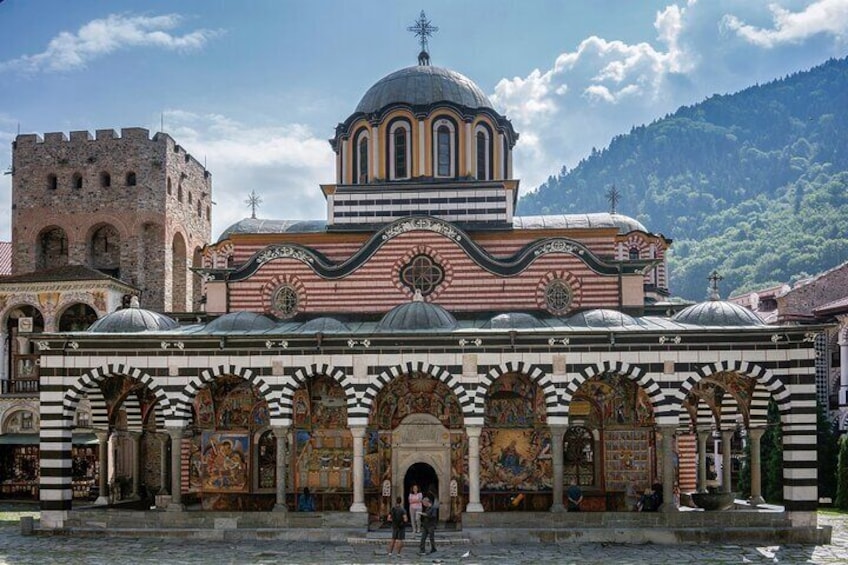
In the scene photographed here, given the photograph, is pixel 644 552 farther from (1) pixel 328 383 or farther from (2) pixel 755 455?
(1) pixel 328 383

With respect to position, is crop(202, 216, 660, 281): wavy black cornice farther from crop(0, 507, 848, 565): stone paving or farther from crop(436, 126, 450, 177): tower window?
crop(0, 507, 848, 565): stone paving

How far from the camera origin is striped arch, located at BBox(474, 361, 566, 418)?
73.8 ft

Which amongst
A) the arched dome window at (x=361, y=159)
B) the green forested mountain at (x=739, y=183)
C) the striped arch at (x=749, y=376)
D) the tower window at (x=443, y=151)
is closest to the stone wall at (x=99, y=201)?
the arched dome window at (x=361, y=159)

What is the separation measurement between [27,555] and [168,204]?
77.0ft

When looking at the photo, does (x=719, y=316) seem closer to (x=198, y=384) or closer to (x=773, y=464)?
(x=773, y=464)

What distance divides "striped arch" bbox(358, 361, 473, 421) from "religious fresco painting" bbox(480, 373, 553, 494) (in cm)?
207

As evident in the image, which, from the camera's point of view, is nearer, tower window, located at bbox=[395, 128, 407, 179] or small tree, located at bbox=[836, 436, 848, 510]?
tower window, located at bbox=[395, 128, 407, 179]

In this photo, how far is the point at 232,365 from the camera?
2325 cm

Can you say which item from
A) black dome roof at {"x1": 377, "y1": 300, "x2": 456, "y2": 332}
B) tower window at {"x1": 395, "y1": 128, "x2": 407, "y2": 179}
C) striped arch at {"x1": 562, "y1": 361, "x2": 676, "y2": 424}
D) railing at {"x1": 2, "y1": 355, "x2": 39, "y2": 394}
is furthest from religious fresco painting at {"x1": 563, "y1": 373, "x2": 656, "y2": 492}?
railing at {"x1": 2, "y1": 355, "x2": 39, "y2": 394}

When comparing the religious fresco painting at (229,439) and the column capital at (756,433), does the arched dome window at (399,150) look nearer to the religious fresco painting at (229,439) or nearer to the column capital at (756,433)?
the religious fresco painting at (229,439)

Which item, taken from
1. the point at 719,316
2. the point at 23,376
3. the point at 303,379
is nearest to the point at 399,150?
the point at 303,379

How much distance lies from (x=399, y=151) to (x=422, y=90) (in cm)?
Result: 206

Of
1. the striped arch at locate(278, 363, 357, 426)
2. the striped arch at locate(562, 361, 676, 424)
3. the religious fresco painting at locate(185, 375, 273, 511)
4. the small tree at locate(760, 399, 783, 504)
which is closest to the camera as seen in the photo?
the striped arch at locate(562, 361, 676, 424)

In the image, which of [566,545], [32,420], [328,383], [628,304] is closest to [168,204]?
[32,420]
